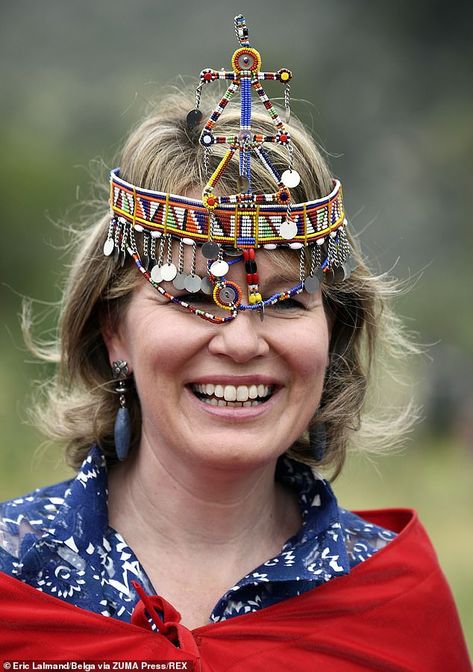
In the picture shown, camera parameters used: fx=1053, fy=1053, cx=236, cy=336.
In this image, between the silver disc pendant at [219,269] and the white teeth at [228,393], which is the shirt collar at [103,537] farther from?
the silver disc pendant at [219,269]

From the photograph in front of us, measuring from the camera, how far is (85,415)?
292 centimetres

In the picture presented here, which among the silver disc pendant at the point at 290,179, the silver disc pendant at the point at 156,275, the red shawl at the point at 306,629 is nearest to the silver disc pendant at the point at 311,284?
the silver disc pendant at the point at 290,179

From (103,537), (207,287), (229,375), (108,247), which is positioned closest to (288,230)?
(207,287)

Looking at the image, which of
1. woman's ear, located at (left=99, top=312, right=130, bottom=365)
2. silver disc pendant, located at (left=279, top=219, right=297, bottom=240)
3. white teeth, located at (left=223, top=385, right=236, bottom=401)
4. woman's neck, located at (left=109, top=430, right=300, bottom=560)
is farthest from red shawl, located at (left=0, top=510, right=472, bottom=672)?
silver disc pendant, located at (left=279, top=219, right=297, bottom=240)

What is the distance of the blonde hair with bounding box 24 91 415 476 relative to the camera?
2580 millimetres

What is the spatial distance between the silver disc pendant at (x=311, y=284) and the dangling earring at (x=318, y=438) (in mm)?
499

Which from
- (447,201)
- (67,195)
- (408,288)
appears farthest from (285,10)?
(408,288)

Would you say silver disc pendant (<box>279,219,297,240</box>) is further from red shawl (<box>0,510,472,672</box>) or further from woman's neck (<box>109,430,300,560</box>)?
red shawl (<box>0,510,472,672</box>)

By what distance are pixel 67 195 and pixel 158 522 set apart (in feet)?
22.8

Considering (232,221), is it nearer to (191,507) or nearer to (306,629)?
(191,507)

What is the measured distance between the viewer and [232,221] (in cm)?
246

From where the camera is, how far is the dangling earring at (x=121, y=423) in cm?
272

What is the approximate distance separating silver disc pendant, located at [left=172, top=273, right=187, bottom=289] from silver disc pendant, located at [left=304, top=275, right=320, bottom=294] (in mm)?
302

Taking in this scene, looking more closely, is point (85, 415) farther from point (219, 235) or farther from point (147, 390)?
point (219, 235)
